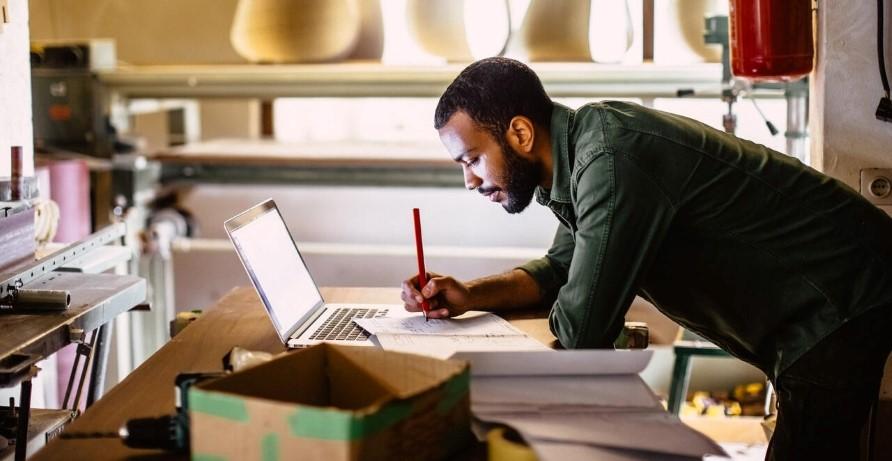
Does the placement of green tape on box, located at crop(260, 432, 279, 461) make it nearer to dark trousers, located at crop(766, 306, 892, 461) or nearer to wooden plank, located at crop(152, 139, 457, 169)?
dark trousers, located at crop(766, 306, 892, 461)

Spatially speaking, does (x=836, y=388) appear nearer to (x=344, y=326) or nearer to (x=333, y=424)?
(x=344, y=326)

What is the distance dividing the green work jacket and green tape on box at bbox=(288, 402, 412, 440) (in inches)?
23.6

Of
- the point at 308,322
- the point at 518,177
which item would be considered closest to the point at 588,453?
the point at 518,177

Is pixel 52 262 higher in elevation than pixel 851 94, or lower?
lower

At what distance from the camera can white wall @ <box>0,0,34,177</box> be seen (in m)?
2.50

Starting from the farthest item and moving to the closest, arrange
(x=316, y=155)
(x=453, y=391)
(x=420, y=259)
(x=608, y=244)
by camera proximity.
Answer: (x=316, y=155) < (x=420, y=259) < (x=608, y=244) < (x=453, y=391)

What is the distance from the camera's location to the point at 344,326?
74.4 inches

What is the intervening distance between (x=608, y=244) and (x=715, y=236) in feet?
0.76

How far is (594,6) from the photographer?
333 centimetres

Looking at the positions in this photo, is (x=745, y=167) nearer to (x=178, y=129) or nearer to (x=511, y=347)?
(x=511, y=347)

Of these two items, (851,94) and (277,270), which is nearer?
(277,270)

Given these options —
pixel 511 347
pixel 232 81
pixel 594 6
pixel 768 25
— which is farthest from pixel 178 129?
pixel 511 347

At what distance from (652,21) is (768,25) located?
0.80 meters

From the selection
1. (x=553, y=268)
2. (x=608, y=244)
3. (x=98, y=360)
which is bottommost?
(x=98, y=360)
